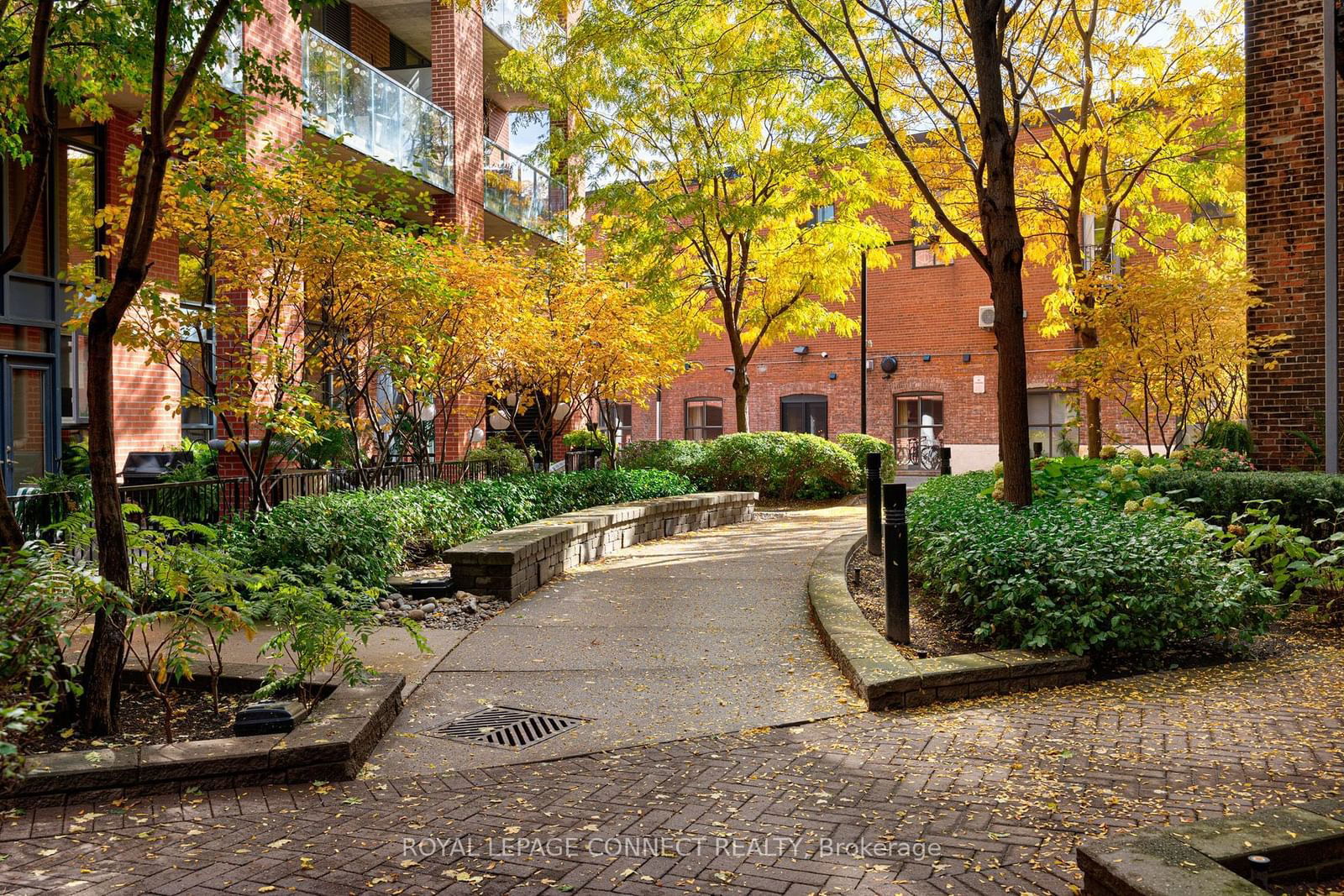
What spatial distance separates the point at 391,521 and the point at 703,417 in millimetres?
28113

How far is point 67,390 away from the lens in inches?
496

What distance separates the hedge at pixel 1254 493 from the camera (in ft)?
24.8

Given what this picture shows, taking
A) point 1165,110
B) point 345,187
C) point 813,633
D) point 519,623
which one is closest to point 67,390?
point 345,187

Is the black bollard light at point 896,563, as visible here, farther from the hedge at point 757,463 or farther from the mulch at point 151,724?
the hedge at point 757,463

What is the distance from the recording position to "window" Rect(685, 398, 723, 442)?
120 ft

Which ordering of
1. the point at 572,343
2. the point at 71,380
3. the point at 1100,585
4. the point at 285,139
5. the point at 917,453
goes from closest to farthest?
the point at 1100,585 → the point at 71,380 → the point at 572,343 → the point at 285,139 → the point at 917,453

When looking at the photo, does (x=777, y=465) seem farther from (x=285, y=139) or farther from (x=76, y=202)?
(x=76, y=202)

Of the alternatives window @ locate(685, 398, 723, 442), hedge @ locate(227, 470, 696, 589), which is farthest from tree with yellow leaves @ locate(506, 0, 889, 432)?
window @ locate(685, 398, 723, 442)

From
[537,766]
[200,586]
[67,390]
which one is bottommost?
[537,766]

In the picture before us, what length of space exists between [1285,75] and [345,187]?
10.6 m

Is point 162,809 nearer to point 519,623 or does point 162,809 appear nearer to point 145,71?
point 519,623

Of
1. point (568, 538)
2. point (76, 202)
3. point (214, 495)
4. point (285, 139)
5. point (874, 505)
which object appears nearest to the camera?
point (214, 495)

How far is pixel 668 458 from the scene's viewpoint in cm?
1873

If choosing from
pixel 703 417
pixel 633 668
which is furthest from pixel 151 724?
pixel 703 417
